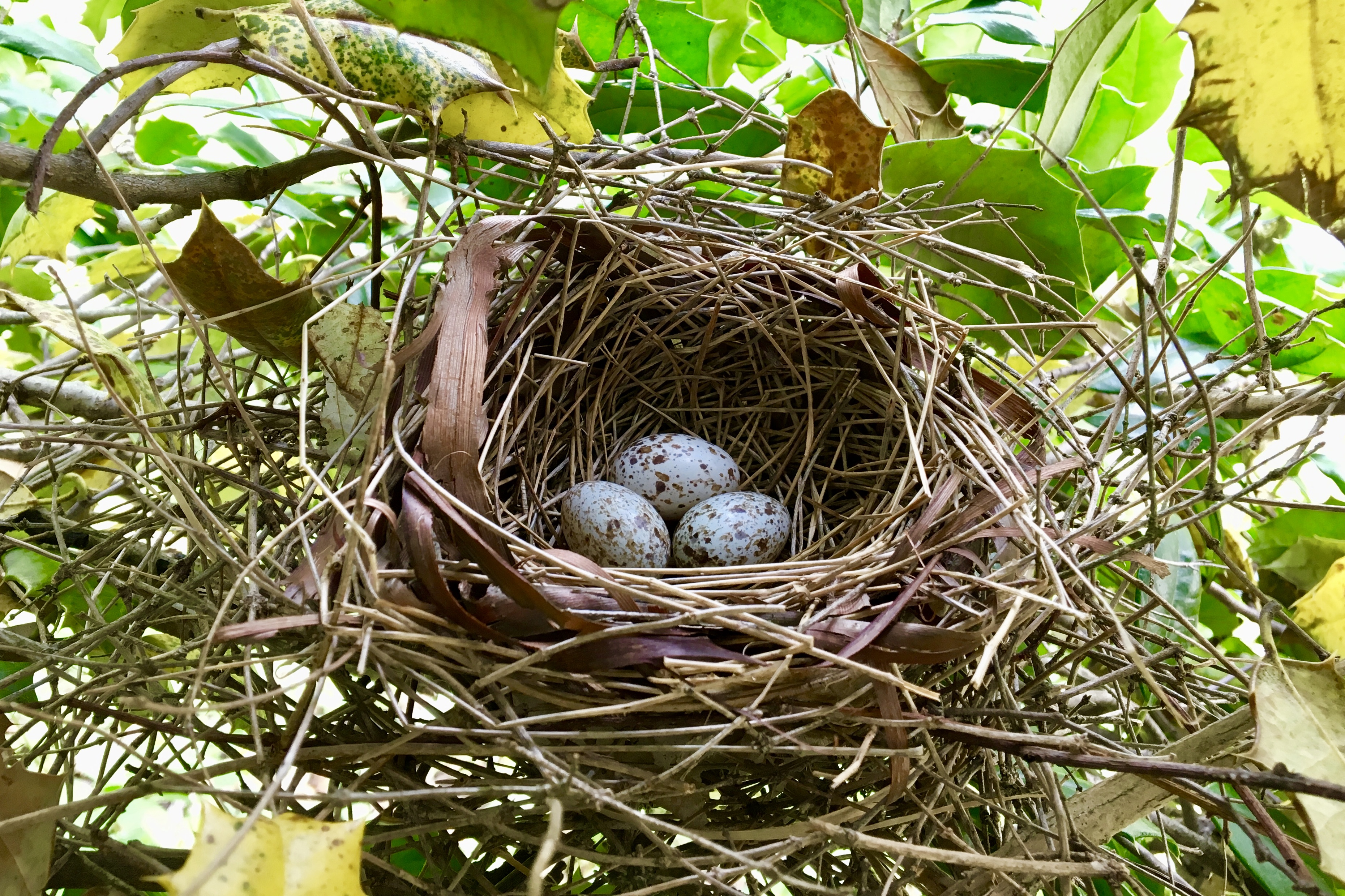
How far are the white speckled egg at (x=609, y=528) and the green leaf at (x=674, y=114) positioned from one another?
1.25 feet

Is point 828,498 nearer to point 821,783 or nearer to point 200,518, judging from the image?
point 821,783

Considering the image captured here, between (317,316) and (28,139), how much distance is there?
633 millimetres

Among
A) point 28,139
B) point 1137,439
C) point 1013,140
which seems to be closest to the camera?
point 1137,439

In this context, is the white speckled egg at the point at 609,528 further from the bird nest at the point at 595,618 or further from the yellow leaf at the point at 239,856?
the yellow leaf at the point at 239,856

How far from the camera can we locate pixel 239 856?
392 mm

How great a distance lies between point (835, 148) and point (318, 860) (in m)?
0.67

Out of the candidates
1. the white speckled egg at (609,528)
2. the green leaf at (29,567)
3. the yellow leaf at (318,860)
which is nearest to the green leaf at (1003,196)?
the white speckled egg at (609,528)

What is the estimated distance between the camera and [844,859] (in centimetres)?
66

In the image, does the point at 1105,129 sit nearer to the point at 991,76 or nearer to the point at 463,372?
the point at 991,76

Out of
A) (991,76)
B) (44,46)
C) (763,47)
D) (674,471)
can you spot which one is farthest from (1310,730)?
(44,46)

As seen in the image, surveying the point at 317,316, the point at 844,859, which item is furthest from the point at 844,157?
the point at 844,859

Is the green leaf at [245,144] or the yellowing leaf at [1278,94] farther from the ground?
the green leaf at [245,144]

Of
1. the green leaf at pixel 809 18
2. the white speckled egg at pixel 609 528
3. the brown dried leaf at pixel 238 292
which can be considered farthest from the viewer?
the green leaf at pixel 809 18

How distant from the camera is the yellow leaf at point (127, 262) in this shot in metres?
1.01
